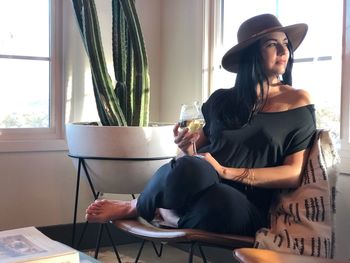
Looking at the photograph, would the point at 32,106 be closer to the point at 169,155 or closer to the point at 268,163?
the point at 169,155

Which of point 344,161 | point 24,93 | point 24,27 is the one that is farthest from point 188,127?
point 24,27

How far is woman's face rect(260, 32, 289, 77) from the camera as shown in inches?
73.6

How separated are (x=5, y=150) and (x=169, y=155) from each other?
35.9 inches

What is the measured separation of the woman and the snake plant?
1.62 feet

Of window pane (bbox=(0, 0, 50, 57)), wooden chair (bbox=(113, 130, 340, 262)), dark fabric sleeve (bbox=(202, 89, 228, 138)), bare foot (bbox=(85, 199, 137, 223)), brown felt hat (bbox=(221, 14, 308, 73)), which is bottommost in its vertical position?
wooden chair (bbox=(113, 130, 340, 262))

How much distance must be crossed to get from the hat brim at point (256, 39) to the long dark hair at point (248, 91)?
0.03 metres

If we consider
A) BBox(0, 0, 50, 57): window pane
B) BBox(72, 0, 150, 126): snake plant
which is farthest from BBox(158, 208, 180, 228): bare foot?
BBox(0, 0, 50, 57): window pane

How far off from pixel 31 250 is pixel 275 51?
117 centimetres

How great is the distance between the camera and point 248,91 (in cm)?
195

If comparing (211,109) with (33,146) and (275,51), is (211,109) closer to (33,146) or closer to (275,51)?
(275,51)

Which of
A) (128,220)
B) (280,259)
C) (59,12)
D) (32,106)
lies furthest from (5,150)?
(280,259)

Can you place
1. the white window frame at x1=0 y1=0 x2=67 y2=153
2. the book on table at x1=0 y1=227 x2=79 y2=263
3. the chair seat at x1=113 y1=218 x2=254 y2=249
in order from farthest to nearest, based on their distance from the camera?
1. the white window frame at x1=0 y1=0 x2=67 y2=153
2. the chair seat at x1=113 y1=218 x2=254 y2=249
3. the book on table at x1=0 y1=227 x2=79 y2=263

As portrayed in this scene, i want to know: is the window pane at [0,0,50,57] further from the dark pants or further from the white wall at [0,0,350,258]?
the dark pants

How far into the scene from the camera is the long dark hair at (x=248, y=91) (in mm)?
1916
